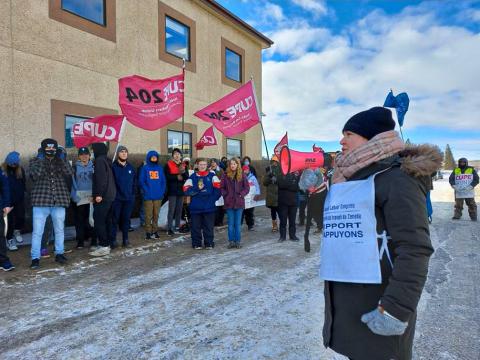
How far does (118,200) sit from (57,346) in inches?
160

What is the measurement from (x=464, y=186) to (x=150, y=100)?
9815mm

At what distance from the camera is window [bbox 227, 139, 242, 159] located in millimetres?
14539

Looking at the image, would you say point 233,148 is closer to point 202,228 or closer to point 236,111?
point 236,111

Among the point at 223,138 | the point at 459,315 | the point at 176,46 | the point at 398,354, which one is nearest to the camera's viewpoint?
the point at 398,354

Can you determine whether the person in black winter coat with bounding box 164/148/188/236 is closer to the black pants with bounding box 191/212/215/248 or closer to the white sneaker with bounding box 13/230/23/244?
the black pants with bounding box 191/212/215/248

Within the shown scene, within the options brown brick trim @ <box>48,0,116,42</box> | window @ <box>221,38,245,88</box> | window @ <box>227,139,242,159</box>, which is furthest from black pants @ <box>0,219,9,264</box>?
window @ <box>221,38,245,88</box>

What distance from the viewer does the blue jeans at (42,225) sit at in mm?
5434

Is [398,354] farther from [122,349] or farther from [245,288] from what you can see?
[245,288]

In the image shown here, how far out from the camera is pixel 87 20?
9.17 m

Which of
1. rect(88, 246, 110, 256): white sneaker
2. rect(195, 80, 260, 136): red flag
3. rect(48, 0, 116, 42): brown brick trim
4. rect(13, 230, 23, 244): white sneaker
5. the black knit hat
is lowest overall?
rect(88, 246, 110, 256): white sneaker

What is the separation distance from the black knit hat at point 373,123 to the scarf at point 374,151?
44mm

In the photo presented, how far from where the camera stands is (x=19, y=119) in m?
7.80

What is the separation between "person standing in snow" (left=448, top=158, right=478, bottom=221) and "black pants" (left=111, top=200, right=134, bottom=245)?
9617 mm

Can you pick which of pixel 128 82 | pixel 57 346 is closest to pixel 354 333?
pixel 57 346
